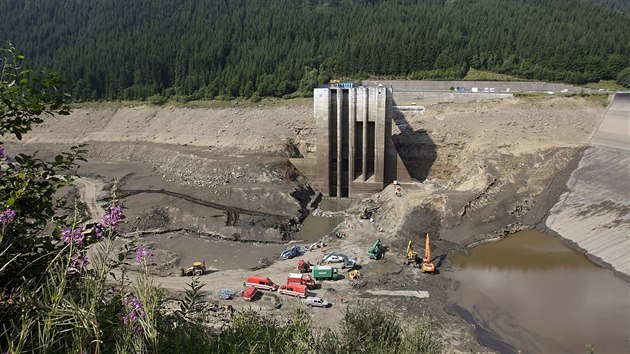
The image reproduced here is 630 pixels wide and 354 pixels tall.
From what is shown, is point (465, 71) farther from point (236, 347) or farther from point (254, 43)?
point (236, 347)

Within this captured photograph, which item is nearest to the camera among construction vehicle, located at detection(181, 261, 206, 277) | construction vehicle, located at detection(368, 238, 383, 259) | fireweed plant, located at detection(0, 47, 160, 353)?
fireweed plant, located at detection(0, 47, 160, 353)

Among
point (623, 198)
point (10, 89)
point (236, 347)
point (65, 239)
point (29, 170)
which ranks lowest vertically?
point (623, 198)

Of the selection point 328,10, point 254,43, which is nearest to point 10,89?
→ point 254,43

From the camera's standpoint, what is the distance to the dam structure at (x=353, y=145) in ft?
137

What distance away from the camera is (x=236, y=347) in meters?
7.02

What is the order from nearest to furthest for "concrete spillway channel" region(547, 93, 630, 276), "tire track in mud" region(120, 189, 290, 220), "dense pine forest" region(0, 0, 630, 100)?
"concrete spillway channel" region(547, 93, 630, 276), "tire track in mud" region(120, 189, 290, 220), "dense pine forest" region(0, 0, 630, 100)

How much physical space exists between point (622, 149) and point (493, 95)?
17.5 metres

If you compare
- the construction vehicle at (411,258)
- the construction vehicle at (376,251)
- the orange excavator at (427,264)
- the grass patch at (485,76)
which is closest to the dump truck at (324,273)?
the construction vehicle at (376,251)

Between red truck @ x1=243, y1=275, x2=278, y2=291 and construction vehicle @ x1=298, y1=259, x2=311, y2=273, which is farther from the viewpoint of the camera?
construction vehicle @ x1=298, y1=259, x2=311, y2=273

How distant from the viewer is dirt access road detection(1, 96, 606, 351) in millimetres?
25688

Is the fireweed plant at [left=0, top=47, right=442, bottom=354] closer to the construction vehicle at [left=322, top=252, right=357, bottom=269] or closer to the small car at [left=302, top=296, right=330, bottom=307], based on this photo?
the small car at [left=302, top=296, right=330, bottom=307]

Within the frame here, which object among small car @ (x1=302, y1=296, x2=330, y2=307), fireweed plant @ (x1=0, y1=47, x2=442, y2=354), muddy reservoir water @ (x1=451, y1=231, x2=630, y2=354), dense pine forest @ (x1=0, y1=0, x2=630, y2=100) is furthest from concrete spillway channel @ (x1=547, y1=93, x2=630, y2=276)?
dense pine forest @ (x1=0, y1=0, x2=630, y2=100)

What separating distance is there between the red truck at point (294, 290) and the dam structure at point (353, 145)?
67.5 feet

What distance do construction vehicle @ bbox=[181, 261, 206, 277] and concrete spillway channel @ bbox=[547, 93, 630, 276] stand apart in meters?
24.5
